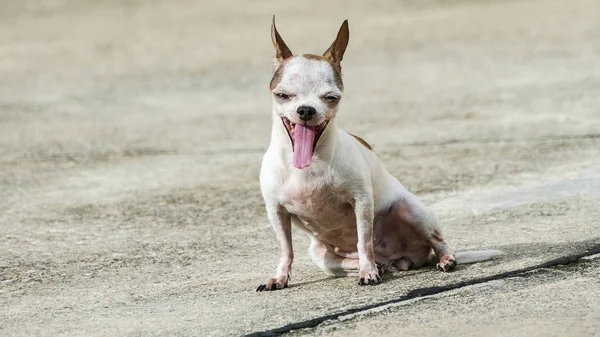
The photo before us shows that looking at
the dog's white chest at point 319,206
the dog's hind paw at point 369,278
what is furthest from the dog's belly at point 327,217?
the dog's hind paw at point 369,278

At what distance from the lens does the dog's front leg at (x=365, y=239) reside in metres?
5.52

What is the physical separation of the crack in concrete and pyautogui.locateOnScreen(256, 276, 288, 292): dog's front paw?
0.64 m

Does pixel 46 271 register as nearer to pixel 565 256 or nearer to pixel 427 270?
pixel 427 270

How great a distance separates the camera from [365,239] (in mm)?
5539

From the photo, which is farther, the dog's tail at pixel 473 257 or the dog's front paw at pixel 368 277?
the dog's tail at pixel 473 257

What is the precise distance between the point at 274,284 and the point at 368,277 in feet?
1.50

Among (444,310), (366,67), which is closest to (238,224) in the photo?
(444,310)

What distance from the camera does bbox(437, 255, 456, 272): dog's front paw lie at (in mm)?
5664

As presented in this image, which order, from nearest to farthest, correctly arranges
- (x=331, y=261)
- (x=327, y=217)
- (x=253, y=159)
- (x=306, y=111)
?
1. (x=306, y=111)
2. (x=327, y=217)
3. (x=331, y=261)
4. (x=253, y=159)

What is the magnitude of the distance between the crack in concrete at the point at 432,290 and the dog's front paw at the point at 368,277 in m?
0.28

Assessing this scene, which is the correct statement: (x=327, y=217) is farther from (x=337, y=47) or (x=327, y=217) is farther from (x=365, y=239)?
(x=337, y=47)

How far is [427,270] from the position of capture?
5801mm

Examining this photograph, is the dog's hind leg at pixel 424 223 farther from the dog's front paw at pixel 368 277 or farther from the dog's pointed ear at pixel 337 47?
the dog's pointed ear at pixel 337 47

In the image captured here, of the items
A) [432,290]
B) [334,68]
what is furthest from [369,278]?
[334,68]
